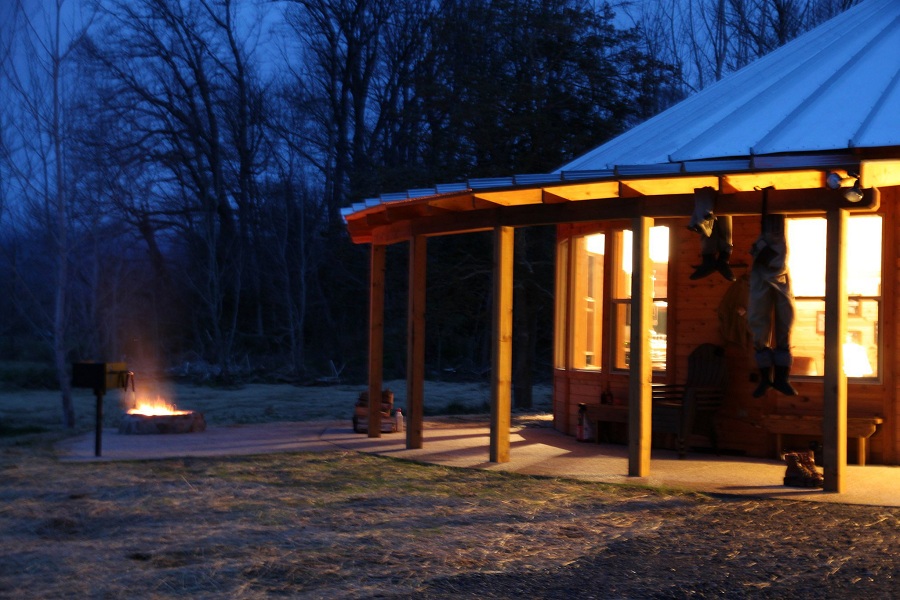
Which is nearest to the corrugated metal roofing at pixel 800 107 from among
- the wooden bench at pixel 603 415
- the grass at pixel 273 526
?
the wooden bench at pixel 603 415

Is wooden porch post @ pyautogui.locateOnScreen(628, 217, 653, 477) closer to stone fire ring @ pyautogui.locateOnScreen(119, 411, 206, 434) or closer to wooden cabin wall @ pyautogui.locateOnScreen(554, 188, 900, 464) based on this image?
wooden cabin wall @ pyautogui.locateOnScreen(554, 188, 900, 464)

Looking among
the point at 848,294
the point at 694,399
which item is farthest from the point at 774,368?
the point at 848,294

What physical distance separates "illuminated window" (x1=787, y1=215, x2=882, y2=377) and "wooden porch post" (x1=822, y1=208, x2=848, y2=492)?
67.8 inches

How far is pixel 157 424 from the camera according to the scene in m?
11.3

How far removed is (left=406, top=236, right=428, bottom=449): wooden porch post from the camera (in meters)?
9.87

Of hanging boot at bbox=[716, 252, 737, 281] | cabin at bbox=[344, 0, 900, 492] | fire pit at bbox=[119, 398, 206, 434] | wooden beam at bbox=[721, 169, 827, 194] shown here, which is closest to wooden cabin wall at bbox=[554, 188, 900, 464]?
cabin at bbox=[344, 0, 900, 492]

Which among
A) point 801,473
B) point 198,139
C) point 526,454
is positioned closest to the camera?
point 801,473

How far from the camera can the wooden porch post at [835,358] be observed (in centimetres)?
755

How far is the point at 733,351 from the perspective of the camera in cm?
993

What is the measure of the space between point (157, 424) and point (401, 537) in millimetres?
6284

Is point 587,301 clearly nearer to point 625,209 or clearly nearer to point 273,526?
point 625,209

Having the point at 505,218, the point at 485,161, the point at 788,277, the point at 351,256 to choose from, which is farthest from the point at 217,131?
the point at 788,277

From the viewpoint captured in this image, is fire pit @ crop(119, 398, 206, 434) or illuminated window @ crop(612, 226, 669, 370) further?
fire pit @ crop(119, 398, 206, 434)

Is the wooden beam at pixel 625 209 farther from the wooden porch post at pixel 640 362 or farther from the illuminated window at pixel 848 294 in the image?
the illuminated window at pixel 848 294
